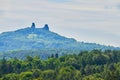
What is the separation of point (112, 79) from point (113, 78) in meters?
0.77

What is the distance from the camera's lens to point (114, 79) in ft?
477

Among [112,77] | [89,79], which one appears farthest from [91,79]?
[112,77]

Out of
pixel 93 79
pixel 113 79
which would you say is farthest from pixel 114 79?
pixel 93 79

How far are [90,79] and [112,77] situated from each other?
41646 millimetres

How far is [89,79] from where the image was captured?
190m

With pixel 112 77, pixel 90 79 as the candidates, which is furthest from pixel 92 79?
pixel 112 77

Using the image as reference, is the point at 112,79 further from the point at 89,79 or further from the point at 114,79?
the point at 89,79

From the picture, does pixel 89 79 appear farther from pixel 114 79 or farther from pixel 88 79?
pixel 114 79

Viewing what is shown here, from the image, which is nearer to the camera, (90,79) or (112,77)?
(112,77)

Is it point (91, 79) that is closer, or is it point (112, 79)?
point (112, 79)

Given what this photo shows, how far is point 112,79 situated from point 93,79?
1668 inches

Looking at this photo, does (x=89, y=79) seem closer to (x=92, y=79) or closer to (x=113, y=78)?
(x=92, y=79)

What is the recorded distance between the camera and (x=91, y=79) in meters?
190

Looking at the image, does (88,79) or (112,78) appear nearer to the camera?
(112,78)
